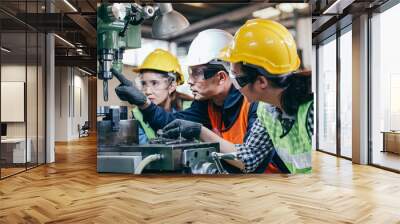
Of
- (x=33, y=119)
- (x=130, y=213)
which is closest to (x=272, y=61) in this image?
(x=130, y=213)

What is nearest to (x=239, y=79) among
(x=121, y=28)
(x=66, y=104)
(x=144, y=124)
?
(x=144, y=124)

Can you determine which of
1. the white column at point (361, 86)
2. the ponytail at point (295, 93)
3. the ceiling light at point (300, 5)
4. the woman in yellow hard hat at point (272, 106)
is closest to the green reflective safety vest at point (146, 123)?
the woman in yellow hard hat at point (272, 106)

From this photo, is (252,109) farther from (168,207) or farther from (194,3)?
(168,207)

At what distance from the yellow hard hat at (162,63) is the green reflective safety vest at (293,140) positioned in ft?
4.66

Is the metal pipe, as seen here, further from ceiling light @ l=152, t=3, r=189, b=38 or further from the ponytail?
the ponytail

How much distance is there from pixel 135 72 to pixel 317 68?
241 inches

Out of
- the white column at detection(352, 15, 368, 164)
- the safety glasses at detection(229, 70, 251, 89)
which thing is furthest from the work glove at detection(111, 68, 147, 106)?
the white column at detection(352, 15, 368, 164)

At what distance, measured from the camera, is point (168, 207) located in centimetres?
423

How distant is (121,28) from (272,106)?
108 inches

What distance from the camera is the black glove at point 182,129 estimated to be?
6.11 m

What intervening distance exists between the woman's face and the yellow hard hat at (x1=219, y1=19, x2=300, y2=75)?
0.96 metres

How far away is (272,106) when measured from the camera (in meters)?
6.03

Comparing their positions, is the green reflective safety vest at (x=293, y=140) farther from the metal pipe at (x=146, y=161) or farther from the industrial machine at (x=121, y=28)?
the industrial machine at (x=121, y=28)

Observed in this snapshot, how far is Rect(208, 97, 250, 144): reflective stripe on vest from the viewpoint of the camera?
6.01 m
